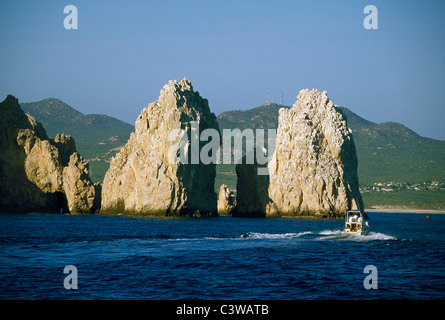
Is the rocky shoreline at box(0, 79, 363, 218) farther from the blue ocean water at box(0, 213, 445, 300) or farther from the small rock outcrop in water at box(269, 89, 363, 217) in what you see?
the blue ocean water at box(0, 213, 445, 300)

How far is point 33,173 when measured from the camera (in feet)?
424

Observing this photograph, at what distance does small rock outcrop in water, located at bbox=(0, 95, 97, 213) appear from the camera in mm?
125500

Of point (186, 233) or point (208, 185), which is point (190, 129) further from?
point (186, 233)

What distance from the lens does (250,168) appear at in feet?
433

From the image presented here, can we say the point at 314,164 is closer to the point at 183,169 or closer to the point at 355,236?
the point at 183,169

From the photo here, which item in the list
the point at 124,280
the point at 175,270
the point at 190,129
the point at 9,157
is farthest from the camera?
the point at 9,157

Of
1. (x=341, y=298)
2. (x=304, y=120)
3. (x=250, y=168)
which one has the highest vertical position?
(x=304, y=120)

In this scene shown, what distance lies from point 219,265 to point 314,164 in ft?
256

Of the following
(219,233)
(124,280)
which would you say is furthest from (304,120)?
(124,280)

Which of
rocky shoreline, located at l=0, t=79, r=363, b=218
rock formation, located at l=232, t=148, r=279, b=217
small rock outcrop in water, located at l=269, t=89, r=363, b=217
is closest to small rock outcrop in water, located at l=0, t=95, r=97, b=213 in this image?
rocky shoreline, located at l=0, t=79, r=363, b=218

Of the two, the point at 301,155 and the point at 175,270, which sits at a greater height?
the point at 301,155

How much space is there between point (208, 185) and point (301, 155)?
19.7 metres

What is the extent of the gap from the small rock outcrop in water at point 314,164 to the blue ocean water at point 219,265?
48.0m

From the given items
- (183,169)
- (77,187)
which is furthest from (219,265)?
(77,187)
